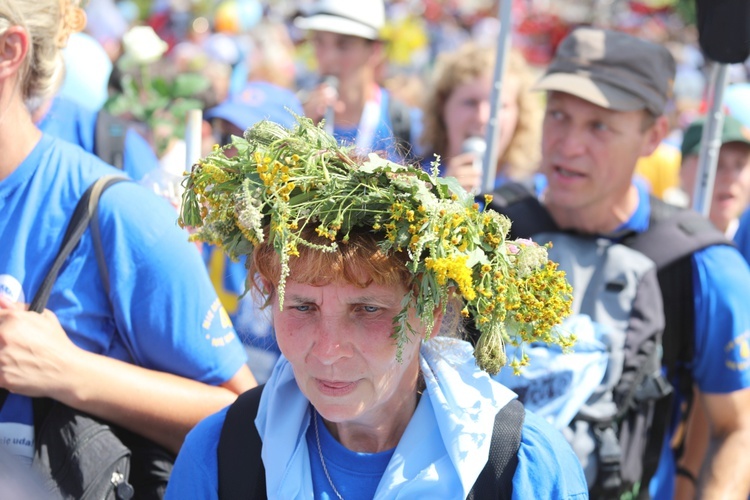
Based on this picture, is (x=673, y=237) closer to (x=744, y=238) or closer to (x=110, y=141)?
(x=744, y=238)

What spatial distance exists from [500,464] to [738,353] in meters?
1.43

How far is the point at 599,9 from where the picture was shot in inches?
694

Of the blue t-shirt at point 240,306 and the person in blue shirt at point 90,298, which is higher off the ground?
the person in blue shirt at point 90,298

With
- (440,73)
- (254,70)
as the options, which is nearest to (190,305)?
(440,73)

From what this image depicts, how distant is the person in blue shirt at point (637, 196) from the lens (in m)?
3.23

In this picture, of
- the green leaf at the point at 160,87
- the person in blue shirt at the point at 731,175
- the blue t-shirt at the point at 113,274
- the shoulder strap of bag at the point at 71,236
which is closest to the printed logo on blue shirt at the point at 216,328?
the blue t-shirt at the point at 113,274

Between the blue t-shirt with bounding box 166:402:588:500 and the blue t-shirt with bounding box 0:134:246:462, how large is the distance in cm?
31

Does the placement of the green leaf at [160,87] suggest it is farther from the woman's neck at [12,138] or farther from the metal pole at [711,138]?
the metal pole at [711,138]

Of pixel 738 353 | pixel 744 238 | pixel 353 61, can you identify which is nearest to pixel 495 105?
pixel 738 353

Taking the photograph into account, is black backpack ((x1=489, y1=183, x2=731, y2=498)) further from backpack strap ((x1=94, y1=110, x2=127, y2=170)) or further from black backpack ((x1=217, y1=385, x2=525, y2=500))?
backpack strap ((x1=94, y1=110, x2=127, y2=170))

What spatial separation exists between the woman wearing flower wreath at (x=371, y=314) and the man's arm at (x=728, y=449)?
121 cm

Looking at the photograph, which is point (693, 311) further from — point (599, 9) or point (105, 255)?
point (599, 9)

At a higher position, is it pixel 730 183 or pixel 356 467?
pixel 730 183

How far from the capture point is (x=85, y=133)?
11.2 ft
